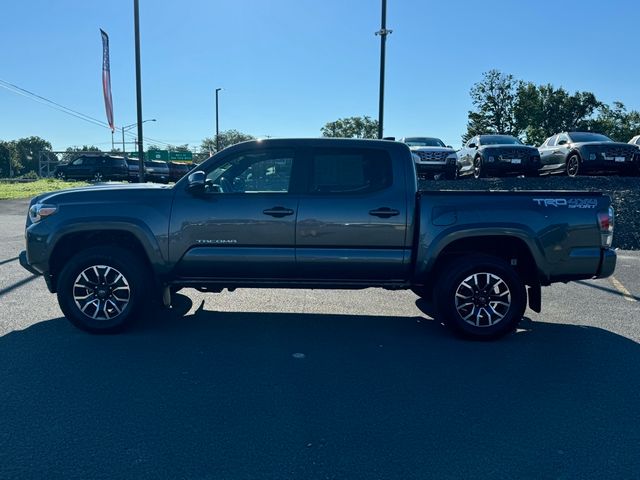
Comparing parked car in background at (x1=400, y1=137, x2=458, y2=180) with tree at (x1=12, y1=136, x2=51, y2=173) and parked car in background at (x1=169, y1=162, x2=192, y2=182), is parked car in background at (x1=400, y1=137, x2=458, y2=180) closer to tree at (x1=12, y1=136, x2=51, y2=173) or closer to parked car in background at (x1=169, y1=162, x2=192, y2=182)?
parked car in background at (x1=169, y1=162, x2=192, y2=182)

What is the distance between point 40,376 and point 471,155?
49.7 feet

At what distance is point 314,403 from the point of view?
3.59m

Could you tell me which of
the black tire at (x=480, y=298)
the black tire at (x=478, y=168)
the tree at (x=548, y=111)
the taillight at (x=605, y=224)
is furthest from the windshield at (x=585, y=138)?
the tree at (x=548, y=111)

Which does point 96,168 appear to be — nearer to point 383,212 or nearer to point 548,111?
point 383,212

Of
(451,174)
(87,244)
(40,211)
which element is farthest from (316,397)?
(451,174)

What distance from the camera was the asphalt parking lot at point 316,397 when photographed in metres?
2.88

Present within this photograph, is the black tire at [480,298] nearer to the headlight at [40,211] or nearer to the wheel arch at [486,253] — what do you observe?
the wheel arch at [486,253]

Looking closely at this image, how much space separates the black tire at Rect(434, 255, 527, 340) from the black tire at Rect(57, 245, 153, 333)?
3.01 meters

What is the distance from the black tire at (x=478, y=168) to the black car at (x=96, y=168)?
24362 millimetres

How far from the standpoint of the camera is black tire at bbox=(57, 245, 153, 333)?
504 cm

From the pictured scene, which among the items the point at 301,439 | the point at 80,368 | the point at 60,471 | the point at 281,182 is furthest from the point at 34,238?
the point at 301,439

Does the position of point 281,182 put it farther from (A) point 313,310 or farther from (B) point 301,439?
(B) point 301,439

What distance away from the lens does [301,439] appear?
3.12 metres

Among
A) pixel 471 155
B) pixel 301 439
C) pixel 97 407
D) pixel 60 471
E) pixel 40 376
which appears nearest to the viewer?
pixel 60 471
